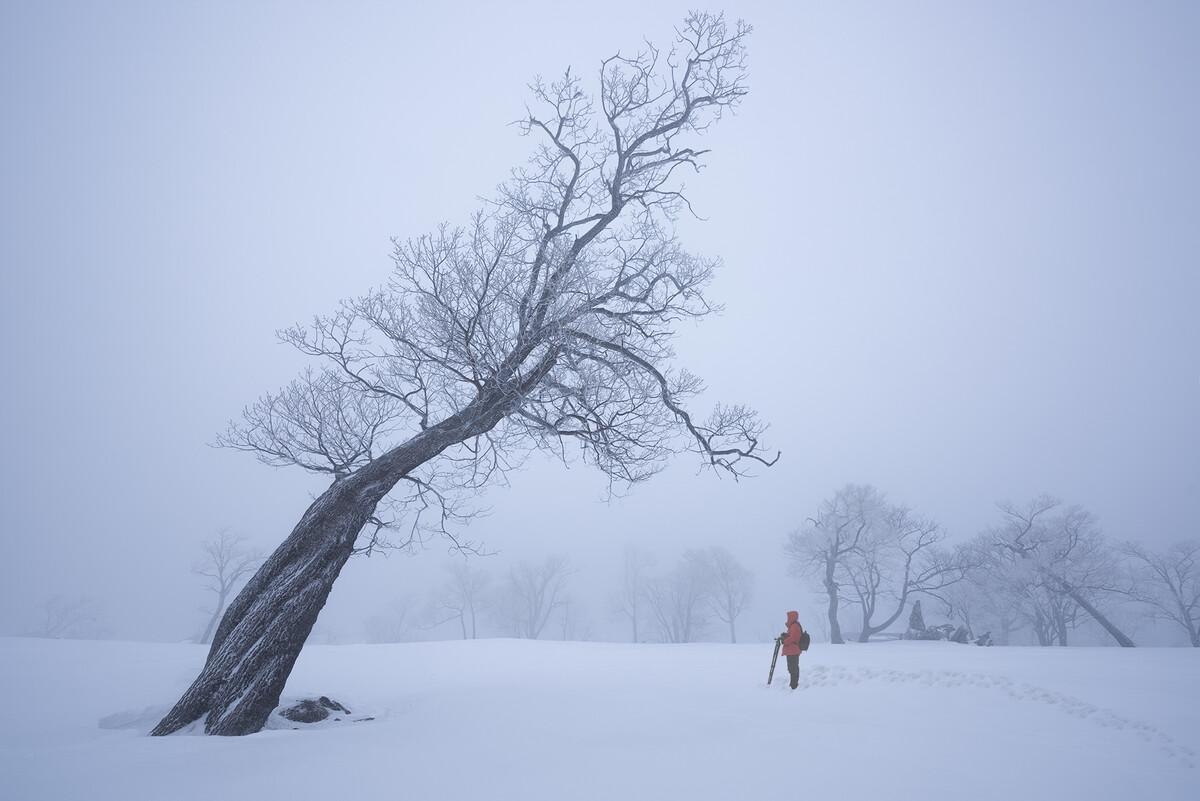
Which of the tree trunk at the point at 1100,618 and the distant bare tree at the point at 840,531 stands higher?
the distant bare tree at the point at 840,531

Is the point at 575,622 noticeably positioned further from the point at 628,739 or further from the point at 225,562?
the point at 628,739

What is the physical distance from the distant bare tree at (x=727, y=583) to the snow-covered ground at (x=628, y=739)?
41.8 metres

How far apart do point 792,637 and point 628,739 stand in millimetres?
6249

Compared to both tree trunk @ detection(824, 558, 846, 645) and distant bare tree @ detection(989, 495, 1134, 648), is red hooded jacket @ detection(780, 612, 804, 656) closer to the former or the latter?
tree trunk @ detection(824, 558, 846, 645)

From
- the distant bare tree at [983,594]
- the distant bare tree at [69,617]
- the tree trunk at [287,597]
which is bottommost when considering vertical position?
the distant bare tree at [69,617]

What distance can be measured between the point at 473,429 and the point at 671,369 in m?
3.75

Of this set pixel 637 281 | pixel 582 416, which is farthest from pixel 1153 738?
pixel 637 281

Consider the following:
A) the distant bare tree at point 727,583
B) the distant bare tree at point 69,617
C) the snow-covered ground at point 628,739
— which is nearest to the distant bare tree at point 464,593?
the distant bare tree at point 727,583

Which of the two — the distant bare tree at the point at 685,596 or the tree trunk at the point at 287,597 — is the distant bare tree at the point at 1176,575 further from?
the tree trunk at the point at 287,597

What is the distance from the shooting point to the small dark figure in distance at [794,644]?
945 cm

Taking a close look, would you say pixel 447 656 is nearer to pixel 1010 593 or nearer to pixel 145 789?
pixel 145 789

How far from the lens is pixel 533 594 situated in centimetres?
5219

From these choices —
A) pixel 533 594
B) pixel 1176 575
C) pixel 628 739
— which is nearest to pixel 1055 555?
pixel 1176 575

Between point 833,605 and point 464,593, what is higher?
point 833,605
